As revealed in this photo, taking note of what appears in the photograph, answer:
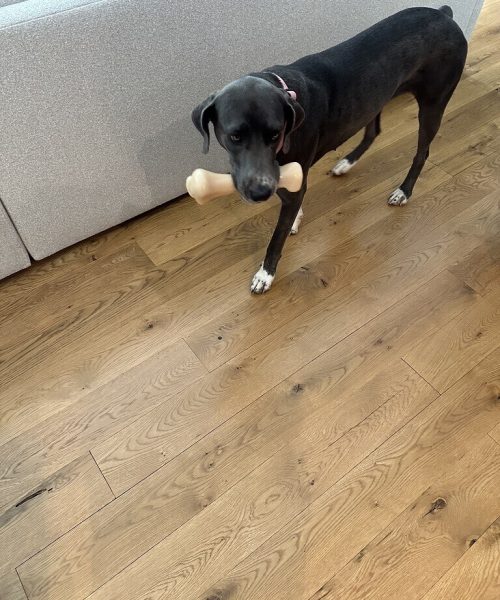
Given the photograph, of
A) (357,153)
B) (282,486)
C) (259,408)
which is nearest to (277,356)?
(259,408)

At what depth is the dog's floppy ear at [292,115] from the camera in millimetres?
1267

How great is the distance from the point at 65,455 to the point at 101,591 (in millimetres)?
376

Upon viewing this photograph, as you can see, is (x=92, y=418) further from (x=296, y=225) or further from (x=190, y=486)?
(x=296, y=225)

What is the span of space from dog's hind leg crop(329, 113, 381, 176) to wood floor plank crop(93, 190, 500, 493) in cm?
50

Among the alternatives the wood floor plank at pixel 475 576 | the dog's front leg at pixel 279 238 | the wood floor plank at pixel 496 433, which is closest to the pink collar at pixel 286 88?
the dog's front leg at pixel 279 238

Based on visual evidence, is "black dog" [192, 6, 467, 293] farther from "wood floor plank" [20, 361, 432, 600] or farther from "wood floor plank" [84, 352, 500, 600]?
"wood floor plank" [84, 352, 500, 600]

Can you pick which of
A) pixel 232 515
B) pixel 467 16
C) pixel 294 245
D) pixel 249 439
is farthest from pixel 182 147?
pixel 467 16

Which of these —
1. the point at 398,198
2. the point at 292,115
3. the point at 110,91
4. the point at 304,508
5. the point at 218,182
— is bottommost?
the point at 304,508

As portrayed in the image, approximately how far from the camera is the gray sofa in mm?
1331

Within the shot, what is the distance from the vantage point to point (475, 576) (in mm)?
1175

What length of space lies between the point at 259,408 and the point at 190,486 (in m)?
0.31

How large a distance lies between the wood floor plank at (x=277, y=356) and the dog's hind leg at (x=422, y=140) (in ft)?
0.74

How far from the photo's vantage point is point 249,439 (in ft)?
4.55

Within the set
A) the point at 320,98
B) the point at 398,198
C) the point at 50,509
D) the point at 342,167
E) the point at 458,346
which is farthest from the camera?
the point at 342,167
